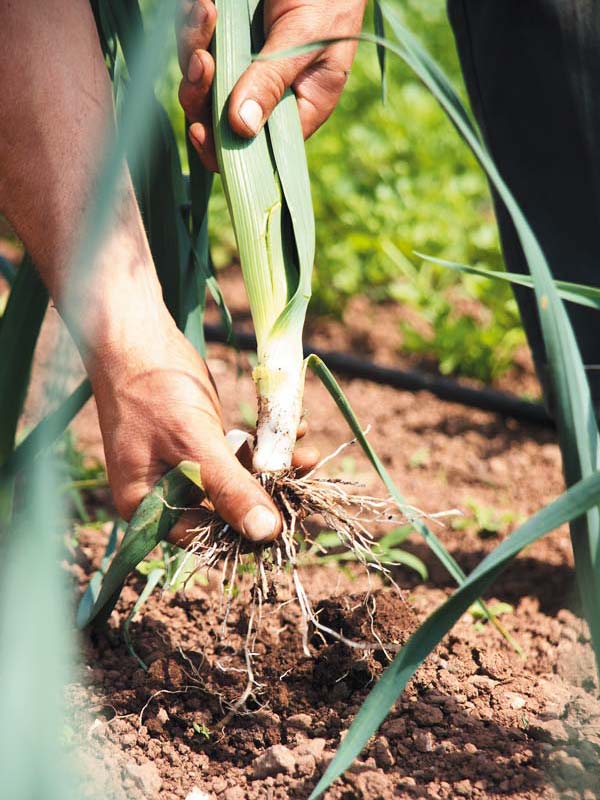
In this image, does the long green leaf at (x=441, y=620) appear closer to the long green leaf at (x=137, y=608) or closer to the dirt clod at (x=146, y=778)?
the dirt clod at (x=146, y=778)

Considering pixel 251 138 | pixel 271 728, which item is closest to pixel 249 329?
pixel 251 138

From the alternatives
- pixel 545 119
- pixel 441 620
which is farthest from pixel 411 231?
pixel 441 620

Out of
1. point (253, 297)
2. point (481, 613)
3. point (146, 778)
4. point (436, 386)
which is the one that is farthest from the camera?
point (436, 386)

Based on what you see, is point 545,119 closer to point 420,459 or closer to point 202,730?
point 420,459

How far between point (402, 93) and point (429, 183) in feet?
2.81

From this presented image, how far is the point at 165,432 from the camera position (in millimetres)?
1231

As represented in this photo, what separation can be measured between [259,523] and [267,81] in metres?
0.63

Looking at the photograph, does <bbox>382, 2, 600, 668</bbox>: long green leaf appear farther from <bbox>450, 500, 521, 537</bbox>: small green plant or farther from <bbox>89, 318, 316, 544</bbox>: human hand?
<bbox>450, 500, 521, 537</bbox>: small green plant

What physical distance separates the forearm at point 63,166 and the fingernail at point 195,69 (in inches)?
5.8

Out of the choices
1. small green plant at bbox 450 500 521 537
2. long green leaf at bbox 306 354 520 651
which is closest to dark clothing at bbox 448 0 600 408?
small green plant at bbox 450 500 521 537

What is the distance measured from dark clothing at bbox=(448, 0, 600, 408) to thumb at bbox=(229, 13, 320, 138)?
465 mm

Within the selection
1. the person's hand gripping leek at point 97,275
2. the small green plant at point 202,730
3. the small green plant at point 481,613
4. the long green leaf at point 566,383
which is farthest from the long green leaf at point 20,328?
the small green plant at point 481,613

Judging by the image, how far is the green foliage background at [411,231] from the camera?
2.63 meters

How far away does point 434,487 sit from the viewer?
210 centimetres
